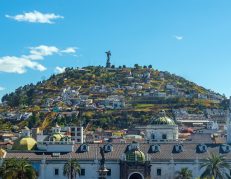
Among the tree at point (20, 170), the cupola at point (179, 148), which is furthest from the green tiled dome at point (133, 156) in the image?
the tree at point (20, 170)

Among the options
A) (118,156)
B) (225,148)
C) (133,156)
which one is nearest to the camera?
(133,156)

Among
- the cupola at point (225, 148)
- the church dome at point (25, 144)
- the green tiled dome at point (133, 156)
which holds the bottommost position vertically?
the green tiled dome at point (133, 156)

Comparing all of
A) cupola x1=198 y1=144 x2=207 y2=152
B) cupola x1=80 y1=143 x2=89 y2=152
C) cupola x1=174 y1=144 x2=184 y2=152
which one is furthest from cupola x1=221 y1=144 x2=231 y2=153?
cupola x1=80 y1=143 x2=89 y2=152

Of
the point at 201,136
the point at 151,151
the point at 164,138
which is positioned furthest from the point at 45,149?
the point at 201,136

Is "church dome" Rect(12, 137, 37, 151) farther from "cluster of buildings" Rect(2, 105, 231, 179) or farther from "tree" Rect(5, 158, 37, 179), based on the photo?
"tree" Rect(5, 158, 37, 179)

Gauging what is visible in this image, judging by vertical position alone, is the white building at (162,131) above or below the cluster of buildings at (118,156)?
above

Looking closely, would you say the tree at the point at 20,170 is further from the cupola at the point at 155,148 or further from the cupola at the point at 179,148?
the cupola at the point at 179,148

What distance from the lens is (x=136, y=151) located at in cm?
7175

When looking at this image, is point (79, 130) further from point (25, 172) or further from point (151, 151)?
point (25, 172)

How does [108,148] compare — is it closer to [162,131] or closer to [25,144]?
[25,144]

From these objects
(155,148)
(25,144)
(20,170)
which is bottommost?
(20,170)

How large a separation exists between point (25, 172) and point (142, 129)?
139 metres

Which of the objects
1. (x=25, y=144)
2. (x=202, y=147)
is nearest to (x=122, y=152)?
(x=202, y=147)

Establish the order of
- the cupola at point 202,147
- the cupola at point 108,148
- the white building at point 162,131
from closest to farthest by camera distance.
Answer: the cupola at point 108,148
the cupola at point 202,147
the white building at point 162,131
